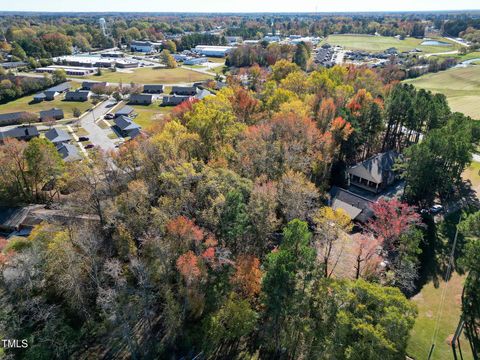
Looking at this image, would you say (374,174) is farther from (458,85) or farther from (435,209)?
(458,85)

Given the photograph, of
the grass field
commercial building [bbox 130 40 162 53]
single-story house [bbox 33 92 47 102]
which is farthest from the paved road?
commercial building [bbox 130 40 162 53]

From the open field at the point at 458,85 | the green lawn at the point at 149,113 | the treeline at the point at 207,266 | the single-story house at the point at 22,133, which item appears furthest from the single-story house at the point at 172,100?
the open field at the point at 458,85

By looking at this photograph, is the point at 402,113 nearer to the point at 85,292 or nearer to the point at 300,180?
the point at 300,180

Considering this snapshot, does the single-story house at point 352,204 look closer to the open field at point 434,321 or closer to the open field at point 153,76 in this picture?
the open field at point 434,321

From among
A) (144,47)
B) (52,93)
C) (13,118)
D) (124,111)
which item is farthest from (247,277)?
(144,47)

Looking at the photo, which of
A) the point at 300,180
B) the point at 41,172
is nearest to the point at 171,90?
the point at 41,172

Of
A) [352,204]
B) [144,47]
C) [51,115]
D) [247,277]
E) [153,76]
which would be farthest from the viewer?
[144,47]
